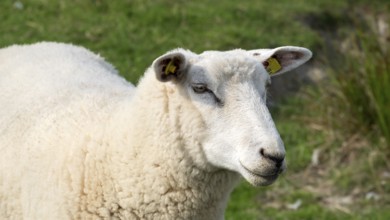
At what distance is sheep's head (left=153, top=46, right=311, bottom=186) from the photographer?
13.8ft

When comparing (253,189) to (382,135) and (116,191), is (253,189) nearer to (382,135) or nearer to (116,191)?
(382,135)

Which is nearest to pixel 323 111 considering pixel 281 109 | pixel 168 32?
pixel 281 109

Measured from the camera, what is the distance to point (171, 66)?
448cm

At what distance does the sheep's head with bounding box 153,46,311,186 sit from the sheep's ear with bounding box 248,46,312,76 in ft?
0.58

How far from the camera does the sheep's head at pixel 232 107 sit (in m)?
4.20

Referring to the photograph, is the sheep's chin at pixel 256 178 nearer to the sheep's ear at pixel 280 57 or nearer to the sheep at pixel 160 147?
the sheep at pixel 160 147

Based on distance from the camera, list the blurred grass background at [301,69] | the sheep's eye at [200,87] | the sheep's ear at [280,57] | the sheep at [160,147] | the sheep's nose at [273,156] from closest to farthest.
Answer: the sheep's nose at [273,156]
the sheep at [160,147]
the sheep's eye at [200,87]
the sheep's ear at [280,57]
the blurred grass background at [301,69]

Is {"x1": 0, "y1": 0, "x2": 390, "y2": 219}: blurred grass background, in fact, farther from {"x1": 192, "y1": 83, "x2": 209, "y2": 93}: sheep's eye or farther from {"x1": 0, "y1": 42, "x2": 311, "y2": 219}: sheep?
{"x1": 192, "y1": 83, "x2": 209, "y2": 93}: sheep's eye

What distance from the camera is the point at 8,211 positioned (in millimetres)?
4895

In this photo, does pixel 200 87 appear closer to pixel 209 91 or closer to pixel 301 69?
pixel 209 91

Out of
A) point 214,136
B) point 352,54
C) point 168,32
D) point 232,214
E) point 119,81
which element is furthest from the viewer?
point 168,32

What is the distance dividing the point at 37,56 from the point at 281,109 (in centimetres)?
417

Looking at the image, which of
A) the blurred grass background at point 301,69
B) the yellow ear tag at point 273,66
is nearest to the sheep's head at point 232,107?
the yellow ear tag at point 273,66

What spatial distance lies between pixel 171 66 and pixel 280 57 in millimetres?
783
